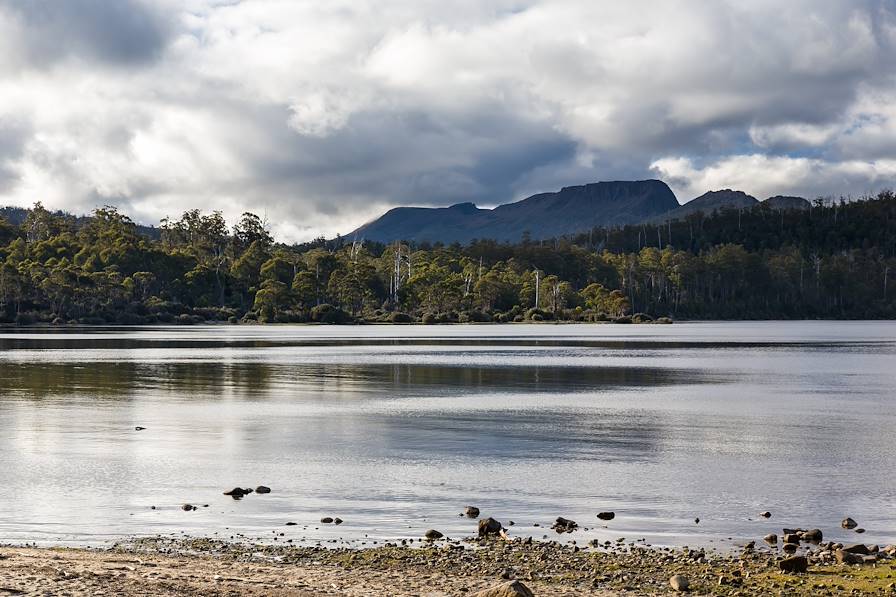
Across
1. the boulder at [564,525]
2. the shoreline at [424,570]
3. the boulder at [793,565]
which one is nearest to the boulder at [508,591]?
the shoreline at [424,570]

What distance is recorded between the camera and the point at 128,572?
42.6ft

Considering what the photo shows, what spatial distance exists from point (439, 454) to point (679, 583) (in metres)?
13.2

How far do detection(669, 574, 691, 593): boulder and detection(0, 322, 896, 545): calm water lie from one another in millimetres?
3180

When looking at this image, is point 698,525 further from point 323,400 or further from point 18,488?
point 323,400

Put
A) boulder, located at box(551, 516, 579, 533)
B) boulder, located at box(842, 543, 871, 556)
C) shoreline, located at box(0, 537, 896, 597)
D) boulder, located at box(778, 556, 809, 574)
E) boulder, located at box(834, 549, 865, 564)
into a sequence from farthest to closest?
boulder, located at box(551, 516, 579, 533) → boulder, located at box(842, 543, 871, 556) → boulder, located at box(834, 549, 865, 564) → boulder, located at box(778, 556, 809, 574) → shoreline, located at box(0, 537, 896, 597)

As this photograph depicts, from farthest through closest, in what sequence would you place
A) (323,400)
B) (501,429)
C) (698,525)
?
(323,400) → (501,429) → (698,525)

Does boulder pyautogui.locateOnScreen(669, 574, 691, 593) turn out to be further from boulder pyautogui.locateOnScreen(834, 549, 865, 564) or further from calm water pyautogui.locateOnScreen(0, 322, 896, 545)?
calm water pyautogui.locateOnScreen(0, 322, 896, 545)

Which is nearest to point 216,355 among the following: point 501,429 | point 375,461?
point 501,429

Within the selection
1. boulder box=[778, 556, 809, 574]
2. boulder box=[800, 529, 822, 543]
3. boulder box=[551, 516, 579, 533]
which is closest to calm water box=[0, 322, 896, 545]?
boulder box=[551, 516, 579, 533]

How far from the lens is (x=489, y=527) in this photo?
1594 cm

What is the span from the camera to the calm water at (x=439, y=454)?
57.1 feet

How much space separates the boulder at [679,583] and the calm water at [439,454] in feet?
10.4

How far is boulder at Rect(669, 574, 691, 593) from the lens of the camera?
40.5 ft

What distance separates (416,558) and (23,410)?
2563cm
